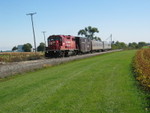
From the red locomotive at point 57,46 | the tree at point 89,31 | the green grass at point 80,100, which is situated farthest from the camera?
the tree at point 89,31

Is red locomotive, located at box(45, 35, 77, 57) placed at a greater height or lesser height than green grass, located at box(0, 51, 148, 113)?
greater

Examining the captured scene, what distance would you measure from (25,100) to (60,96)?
1.26m

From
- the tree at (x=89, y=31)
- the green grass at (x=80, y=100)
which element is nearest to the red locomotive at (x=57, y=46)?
the green grass at (x=80, y=100)

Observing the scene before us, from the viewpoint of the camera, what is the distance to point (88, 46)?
167 ft

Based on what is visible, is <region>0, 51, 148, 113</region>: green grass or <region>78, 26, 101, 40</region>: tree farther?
<region>78, 26, 101, 40</region>: tree

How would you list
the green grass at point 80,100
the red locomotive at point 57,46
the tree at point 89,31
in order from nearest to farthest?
1. the green grass at point 80,100
2. the red locomotive at point 57,46
3. the tree at point 89,31

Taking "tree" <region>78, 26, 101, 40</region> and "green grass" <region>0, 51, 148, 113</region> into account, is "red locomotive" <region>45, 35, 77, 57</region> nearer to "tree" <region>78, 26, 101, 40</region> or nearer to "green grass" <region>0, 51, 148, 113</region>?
"green grass" <region>0, 51, 148, 113</region>

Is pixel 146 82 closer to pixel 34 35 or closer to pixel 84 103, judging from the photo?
pixel 84 103

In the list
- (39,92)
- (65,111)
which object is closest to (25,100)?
(39,92)

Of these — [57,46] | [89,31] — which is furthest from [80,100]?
[89,31]

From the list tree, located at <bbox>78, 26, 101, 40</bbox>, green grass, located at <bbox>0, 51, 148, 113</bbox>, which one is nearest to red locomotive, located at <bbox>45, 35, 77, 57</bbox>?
green grass, located at <bbox>0, 51, 148, 113</bbox>

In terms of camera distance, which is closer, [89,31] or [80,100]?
[80,100]

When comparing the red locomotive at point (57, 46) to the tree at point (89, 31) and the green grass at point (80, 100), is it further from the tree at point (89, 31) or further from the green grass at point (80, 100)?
the tree at point (89, 31)

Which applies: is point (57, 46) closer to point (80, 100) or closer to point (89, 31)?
point (80, 100)
